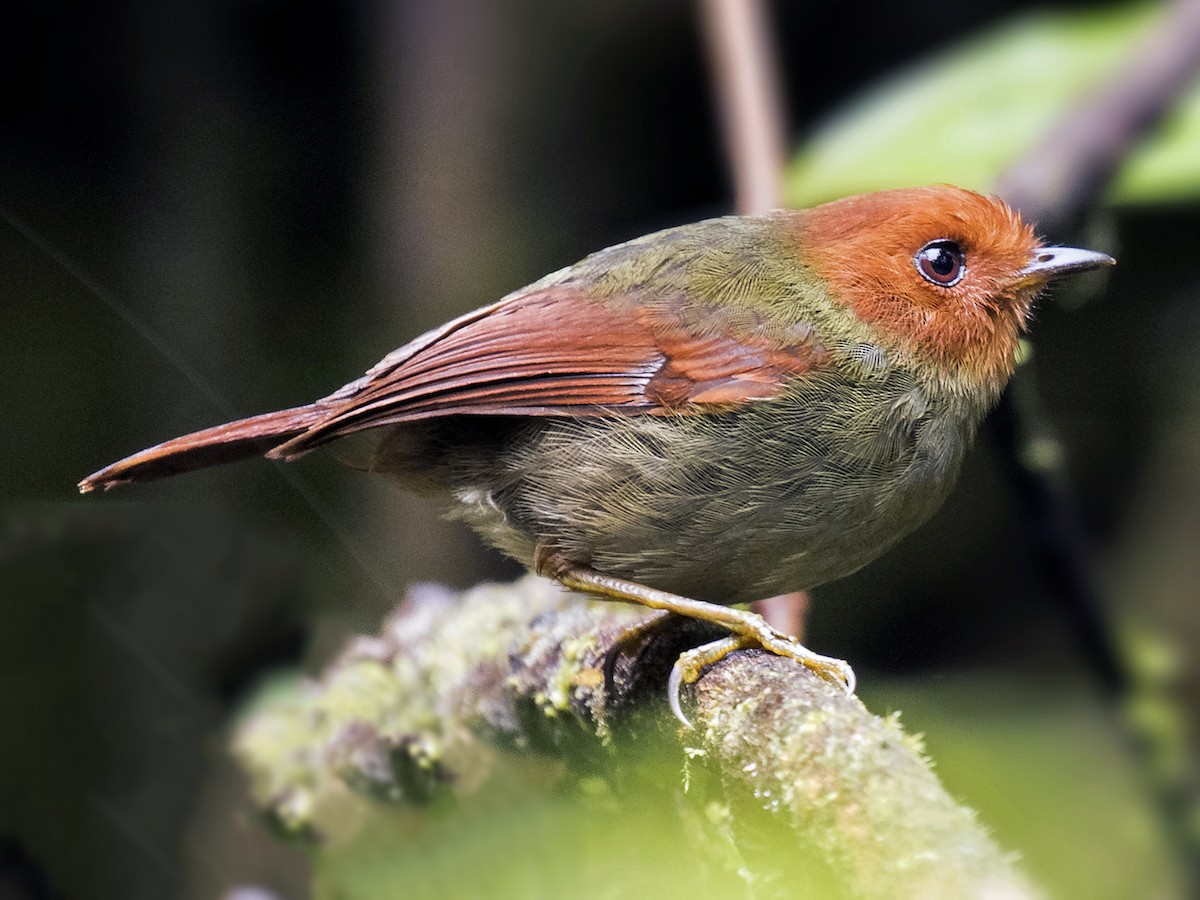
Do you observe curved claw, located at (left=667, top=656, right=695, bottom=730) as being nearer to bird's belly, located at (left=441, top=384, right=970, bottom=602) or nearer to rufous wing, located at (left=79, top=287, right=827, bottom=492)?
bird's belly, located at (left=441, top=384, right=970, bottom=602)

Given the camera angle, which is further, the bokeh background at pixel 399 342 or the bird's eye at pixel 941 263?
the bird's eye at pixel 941 263

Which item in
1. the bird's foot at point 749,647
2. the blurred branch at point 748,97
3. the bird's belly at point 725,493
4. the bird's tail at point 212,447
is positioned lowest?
the bird's foot at point 749,647

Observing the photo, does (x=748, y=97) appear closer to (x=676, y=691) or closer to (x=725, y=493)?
(x=725, y=493)

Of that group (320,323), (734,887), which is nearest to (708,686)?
(734,887)

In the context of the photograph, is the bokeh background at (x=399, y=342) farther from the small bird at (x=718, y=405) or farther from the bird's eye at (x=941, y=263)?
the bird's eye at (x=941, y=263)

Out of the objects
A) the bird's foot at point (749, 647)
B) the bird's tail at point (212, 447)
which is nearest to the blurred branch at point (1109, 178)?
the bird's foot at point (749, 647)

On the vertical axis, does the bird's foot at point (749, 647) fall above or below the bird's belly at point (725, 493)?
below
